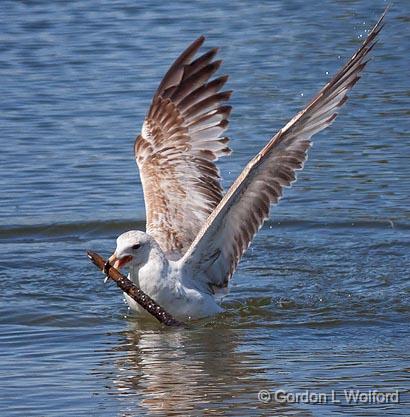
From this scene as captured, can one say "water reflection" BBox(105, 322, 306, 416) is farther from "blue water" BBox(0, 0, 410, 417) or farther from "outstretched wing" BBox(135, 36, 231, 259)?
"outstretched wing" BBox(135, 36, 231, 259)

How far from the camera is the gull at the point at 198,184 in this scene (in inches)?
337

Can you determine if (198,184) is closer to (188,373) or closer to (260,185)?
(260,185)

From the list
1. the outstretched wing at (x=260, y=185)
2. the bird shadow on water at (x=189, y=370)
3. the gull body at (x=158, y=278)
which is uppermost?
the outstretched wing at (x=260, y=185)

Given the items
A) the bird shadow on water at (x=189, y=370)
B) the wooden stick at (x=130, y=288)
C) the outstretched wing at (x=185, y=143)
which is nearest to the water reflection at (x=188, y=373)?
the bird shadow on water at (x=189, y=370)

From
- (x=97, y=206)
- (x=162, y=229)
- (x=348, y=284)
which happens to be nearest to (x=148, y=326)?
(x=162, y=229)

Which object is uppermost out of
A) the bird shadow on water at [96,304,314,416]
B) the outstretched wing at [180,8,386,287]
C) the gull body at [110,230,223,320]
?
the outstretched wing at [180,8,386,287]

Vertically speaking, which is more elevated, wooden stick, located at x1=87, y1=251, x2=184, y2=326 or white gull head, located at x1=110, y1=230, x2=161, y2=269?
white gull head, located at x1=110, y1=230, x2=161, y2=269

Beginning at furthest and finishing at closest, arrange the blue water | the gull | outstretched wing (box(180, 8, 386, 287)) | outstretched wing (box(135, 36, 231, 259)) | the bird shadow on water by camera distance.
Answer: outstretched wing (box(135, 36, 231, 259)), the gull, outstretched wing (box(180, 8, 386, 287)), the blue water, the bird shadow on water

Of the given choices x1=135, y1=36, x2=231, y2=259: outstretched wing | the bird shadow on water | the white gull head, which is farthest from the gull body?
x1=135, y1=36, x2=231, y2=259: outstretched wing

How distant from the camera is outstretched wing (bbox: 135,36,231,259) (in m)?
9.71

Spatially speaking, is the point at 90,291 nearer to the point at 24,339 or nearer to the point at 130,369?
the point at 24,339

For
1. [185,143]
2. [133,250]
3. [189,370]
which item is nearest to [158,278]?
[133,250]

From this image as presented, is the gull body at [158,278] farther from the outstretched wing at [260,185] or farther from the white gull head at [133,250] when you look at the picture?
the outstretched wing at [260,185]

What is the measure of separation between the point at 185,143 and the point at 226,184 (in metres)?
1.90
